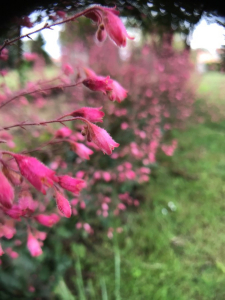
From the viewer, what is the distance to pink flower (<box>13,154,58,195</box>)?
0.47 meters

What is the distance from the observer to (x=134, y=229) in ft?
7.86

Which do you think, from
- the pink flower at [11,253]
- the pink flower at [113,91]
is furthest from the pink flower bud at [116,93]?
the pink flower at [11,253]

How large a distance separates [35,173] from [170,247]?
6.39ft

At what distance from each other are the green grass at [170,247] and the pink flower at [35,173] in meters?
1.45

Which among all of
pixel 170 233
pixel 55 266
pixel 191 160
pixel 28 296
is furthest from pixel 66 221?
pixel 191 160

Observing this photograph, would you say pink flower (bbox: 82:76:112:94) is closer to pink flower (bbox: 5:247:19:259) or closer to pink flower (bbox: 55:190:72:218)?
pink flower (bbox: 55:190:72:218)

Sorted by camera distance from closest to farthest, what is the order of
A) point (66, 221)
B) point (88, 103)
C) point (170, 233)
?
1. point (66, 221)
2. point (170, 233)
3. point (88, 103)

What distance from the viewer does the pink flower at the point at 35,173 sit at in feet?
1.55

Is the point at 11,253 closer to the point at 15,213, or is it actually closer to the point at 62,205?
the point at 15,213

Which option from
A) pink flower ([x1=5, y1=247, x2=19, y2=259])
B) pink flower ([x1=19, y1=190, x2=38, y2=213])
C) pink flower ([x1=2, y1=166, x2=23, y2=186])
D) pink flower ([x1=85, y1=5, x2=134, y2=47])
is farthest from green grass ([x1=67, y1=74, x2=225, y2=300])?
pink flower ([x1=85, y1=5, x2=134, y2=47])

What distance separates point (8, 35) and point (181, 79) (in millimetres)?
3868

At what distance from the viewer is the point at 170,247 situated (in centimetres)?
216

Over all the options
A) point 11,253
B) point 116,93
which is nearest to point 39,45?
point 116,93

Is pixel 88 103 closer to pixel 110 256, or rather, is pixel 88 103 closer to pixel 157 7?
pixel 110 256
